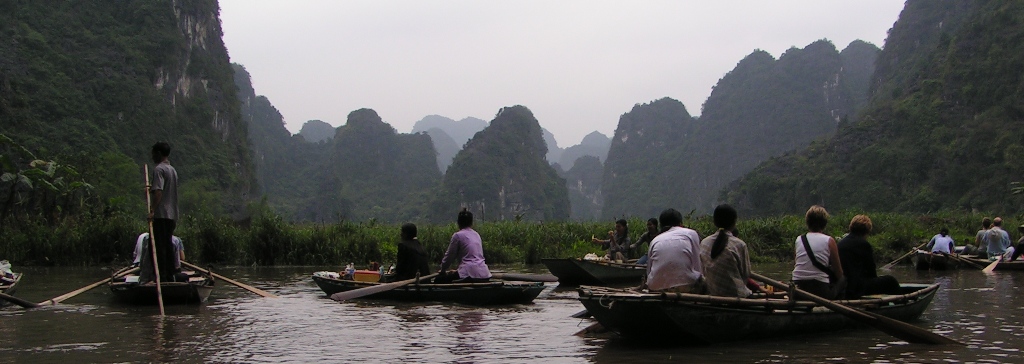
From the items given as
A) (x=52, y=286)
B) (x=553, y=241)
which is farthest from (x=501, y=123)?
(x=52, y=286)

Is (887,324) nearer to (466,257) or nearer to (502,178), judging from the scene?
(466,257)

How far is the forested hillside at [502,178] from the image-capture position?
73062mm

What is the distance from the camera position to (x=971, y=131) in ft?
128

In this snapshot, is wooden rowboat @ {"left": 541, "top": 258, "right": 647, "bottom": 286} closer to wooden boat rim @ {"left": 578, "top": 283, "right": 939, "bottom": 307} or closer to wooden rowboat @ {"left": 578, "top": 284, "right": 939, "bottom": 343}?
wooden boat rim @ {"left": 578, "top": 283, "right": 939, "bottom": 307}

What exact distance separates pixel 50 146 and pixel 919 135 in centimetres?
3858

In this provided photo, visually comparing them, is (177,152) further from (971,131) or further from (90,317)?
(90,317)

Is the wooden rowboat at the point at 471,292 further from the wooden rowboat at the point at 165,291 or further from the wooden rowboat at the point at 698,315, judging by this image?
the wooden rowboat at the point at 698,315

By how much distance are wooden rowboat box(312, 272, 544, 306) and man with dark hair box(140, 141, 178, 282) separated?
6.09 feet

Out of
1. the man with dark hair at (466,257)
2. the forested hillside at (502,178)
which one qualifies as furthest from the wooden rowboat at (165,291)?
the forested hillside at (502,178)

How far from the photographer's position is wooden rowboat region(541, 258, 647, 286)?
1111 cm

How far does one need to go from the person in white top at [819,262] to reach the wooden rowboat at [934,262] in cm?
978

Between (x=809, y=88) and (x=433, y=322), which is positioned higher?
(x=809, y=88)

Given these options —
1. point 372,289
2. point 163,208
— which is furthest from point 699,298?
point 163,208

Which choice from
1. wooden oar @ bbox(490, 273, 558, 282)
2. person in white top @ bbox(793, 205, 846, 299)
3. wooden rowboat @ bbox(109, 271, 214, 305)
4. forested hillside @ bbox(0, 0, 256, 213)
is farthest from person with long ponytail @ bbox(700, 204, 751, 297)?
forested hillside @ bbox(0, 0, 256, 213)
